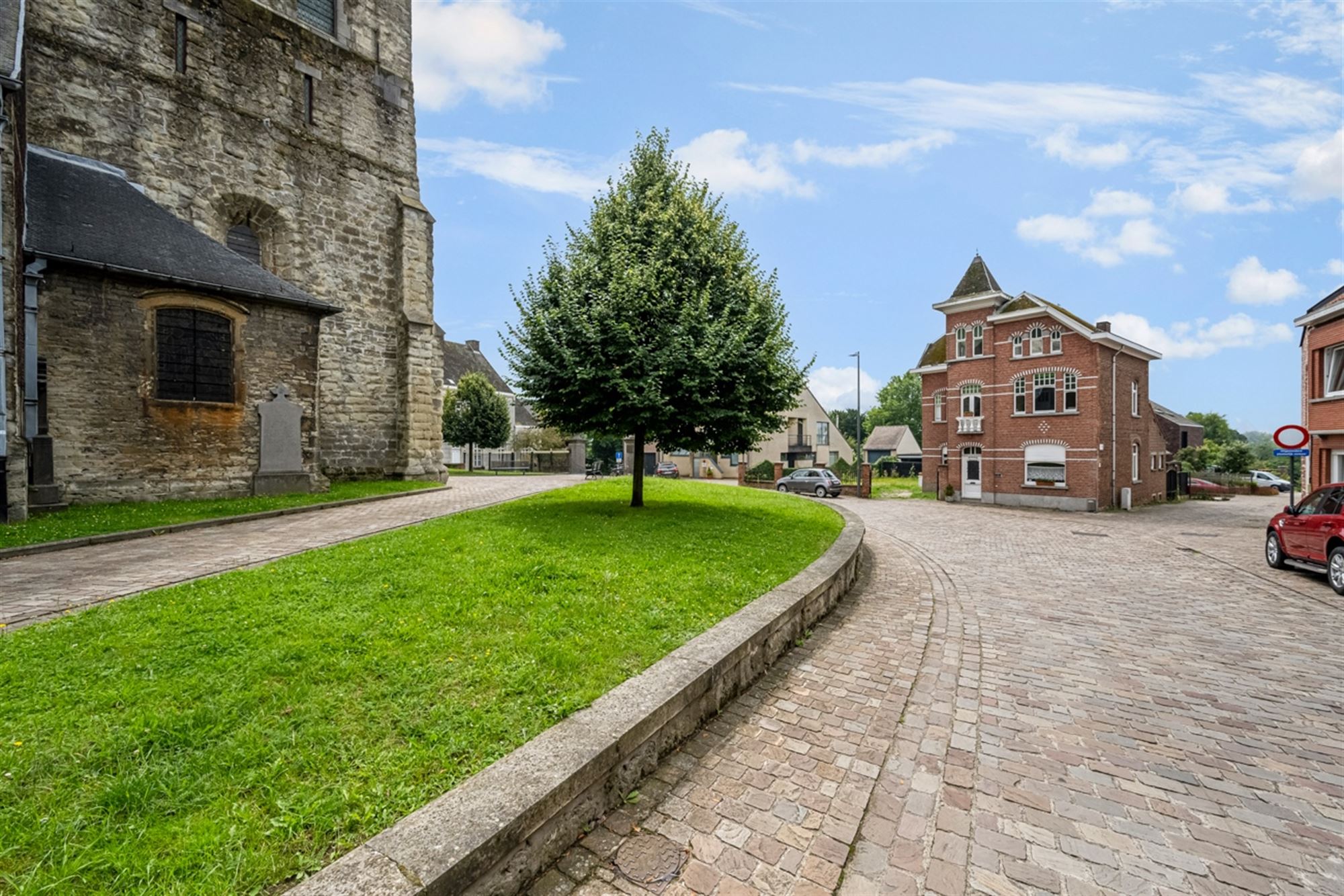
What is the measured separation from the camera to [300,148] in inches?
693

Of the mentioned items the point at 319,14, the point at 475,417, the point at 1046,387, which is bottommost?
the point at 475,417

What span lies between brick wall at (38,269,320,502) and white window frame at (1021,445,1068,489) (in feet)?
97.4

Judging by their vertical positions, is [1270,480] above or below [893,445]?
below

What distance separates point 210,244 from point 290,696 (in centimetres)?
1542

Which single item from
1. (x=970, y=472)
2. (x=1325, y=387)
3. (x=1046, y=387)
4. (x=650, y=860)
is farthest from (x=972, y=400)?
(x=650, y=860)

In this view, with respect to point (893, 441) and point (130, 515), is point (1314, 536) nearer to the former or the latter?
point (130, 515)

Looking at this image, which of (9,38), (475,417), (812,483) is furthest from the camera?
(475,417)

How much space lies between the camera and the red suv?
9352 millimetres

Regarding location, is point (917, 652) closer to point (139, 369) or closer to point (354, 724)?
point (354, 724)

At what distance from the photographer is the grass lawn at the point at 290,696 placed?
229cm

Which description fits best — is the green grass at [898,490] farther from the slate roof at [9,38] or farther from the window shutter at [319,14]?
the slate roof at [9,38]

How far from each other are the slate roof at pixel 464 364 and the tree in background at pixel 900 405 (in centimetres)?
5663

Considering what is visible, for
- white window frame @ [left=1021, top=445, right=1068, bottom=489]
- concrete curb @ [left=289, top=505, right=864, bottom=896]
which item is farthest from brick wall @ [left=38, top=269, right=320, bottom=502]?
white window frame @ [left=1021, top=445, right=1068, bottom=489]

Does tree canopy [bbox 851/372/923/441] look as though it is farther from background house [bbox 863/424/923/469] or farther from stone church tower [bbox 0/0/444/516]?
stone church tower [bbox 0/0/444/516]
